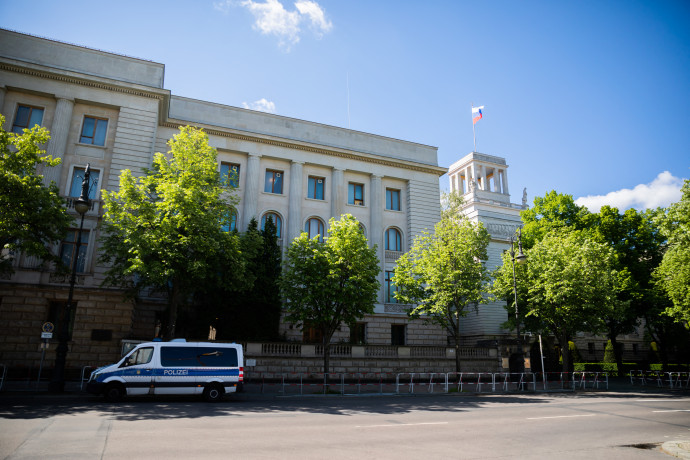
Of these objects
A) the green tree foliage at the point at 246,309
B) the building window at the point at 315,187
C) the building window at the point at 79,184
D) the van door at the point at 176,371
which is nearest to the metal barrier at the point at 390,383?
the green tree foliage at the point at 246,309

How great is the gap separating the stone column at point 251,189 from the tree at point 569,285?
2049 centimetres

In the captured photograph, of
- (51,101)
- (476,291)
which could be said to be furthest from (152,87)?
(476,291)

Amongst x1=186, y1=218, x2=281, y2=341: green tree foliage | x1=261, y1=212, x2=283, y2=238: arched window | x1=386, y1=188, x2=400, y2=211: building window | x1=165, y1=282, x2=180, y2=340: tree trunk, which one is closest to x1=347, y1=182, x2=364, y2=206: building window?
x1=386, y1=188, x2=400, y2=211: building window

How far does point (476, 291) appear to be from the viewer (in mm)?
24578

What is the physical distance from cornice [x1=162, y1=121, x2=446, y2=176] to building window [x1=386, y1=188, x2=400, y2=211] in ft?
7.63

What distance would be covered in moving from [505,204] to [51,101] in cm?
4082

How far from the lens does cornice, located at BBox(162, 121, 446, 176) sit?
1254 inches

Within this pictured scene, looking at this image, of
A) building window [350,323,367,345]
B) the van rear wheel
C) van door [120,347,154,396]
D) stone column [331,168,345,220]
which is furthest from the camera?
stone column [331,168,345,220]

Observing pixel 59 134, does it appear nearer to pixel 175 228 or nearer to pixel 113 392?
pixel 175 228

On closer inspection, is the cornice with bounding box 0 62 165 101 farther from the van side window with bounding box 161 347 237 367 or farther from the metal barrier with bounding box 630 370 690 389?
the metal barrier with bounding box 630 370 690 389

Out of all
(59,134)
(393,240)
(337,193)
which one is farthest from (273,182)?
(59,134)

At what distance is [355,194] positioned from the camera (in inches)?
1427

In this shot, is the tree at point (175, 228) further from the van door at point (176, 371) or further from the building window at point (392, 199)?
the building window at point (392, 199)

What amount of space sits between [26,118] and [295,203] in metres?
18.3
